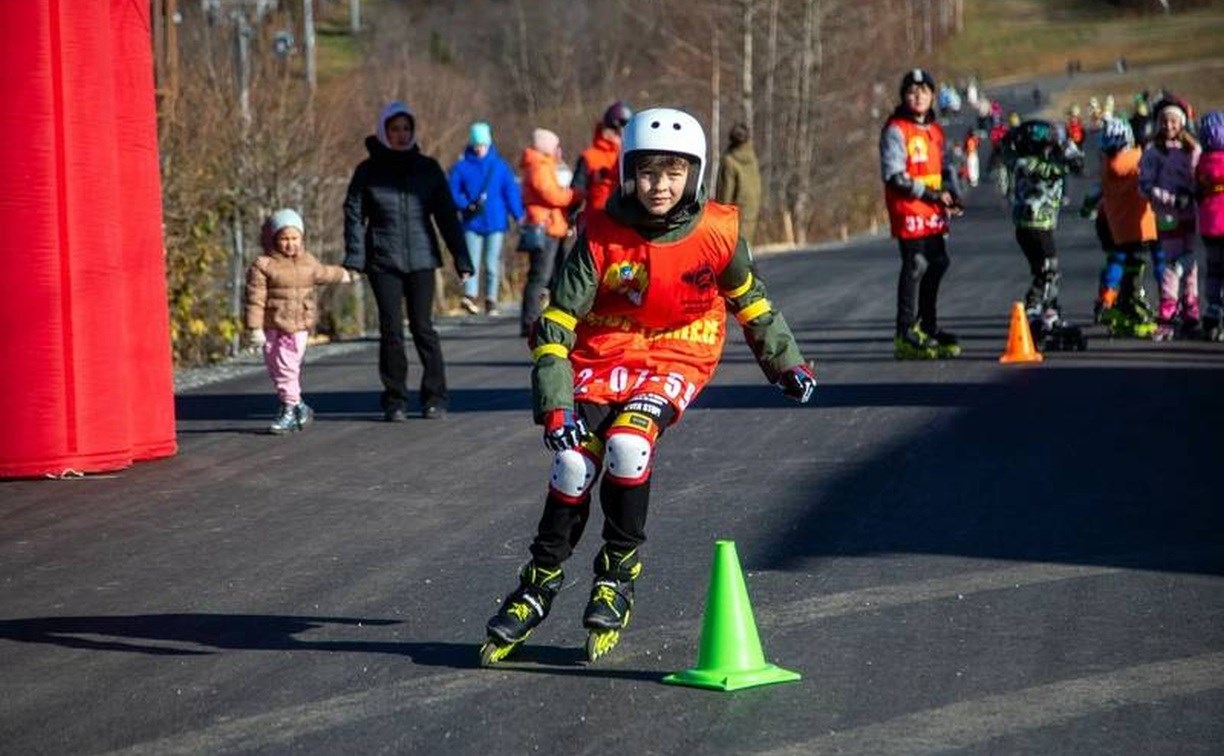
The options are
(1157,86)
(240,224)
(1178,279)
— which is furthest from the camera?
(1157,86)

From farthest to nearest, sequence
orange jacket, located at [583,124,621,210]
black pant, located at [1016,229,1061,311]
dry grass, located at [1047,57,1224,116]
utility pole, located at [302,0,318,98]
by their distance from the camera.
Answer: dry grass, located at [1047,57,1224,116]
utility pole, located at [302,0,318,98]
orange jacket, located at [583,124,621,210]
black pant, located at [1016,229,1061,311]

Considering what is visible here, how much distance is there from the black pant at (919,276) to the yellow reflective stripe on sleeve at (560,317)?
401 inches

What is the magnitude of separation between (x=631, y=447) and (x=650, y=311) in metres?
0.54

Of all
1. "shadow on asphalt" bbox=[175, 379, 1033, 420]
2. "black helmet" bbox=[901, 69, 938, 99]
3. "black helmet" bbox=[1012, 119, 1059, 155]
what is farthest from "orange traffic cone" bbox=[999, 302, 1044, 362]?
"black helmet" bbox=[901, 69, 938, 99]

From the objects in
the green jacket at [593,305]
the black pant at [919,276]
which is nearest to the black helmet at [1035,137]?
the black pant at [919,276]

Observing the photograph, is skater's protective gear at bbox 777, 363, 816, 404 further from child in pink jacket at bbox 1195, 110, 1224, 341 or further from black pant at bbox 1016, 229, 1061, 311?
child in pink jacket at bbox 1195, 110, 1224, 341

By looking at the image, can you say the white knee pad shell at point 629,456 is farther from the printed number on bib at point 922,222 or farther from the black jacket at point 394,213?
the printed number on bib at point 922,222

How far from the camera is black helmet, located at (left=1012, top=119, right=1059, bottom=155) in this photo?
59.3 ft

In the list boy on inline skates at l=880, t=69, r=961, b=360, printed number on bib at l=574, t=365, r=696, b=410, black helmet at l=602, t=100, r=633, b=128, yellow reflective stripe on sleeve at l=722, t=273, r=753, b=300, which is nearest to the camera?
printed number on bib at l=574, t=365, r=696, b=410

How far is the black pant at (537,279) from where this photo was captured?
21875mm

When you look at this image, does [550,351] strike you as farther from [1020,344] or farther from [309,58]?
[309,58]

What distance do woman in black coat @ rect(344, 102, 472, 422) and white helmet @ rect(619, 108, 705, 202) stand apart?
760 centimetres

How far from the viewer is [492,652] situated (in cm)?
738

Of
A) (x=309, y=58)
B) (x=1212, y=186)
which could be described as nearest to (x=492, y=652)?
(x=1212, y=186)
